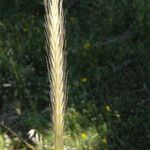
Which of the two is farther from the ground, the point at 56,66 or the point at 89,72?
the point at 56,66

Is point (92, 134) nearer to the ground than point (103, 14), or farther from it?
nearer to the ground

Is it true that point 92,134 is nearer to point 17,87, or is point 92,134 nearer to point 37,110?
point 37,110

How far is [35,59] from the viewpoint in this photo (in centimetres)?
487

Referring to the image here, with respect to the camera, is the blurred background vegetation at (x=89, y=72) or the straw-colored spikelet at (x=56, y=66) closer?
the straw-colored spikelet at (x=56, y=66)

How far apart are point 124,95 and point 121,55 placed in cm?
61

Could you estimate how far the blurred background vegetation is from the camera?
3967 millimetres

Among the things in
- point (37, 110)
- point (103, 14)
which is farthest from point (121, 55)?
point (37, 110)

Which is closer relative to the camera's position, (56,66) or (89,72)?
(56,66)

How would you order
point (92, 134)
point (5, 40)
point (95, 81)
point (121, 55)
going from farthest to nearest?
point (5, 40), point (121, 55), point (95, 81), point (92, 134)

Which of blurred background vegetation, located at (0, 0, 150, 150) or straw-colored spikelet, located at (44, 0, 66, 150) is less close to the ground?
straw-colored spikelet, located at (44, 0, 66, 150)

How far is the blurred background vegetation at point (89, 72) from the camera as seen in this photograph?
397cm

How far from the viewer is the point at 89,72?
4.60 meters

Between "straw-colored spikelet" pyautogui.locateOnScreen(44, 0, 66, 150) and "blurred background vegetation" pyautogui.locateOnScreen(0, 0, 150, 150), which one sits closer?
"straw-colored spikelet" pyautogui.locateOnScreen(44, 0, 66, 150)

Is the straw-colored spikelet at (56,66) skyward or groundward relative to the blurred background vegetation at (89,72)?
skyward
